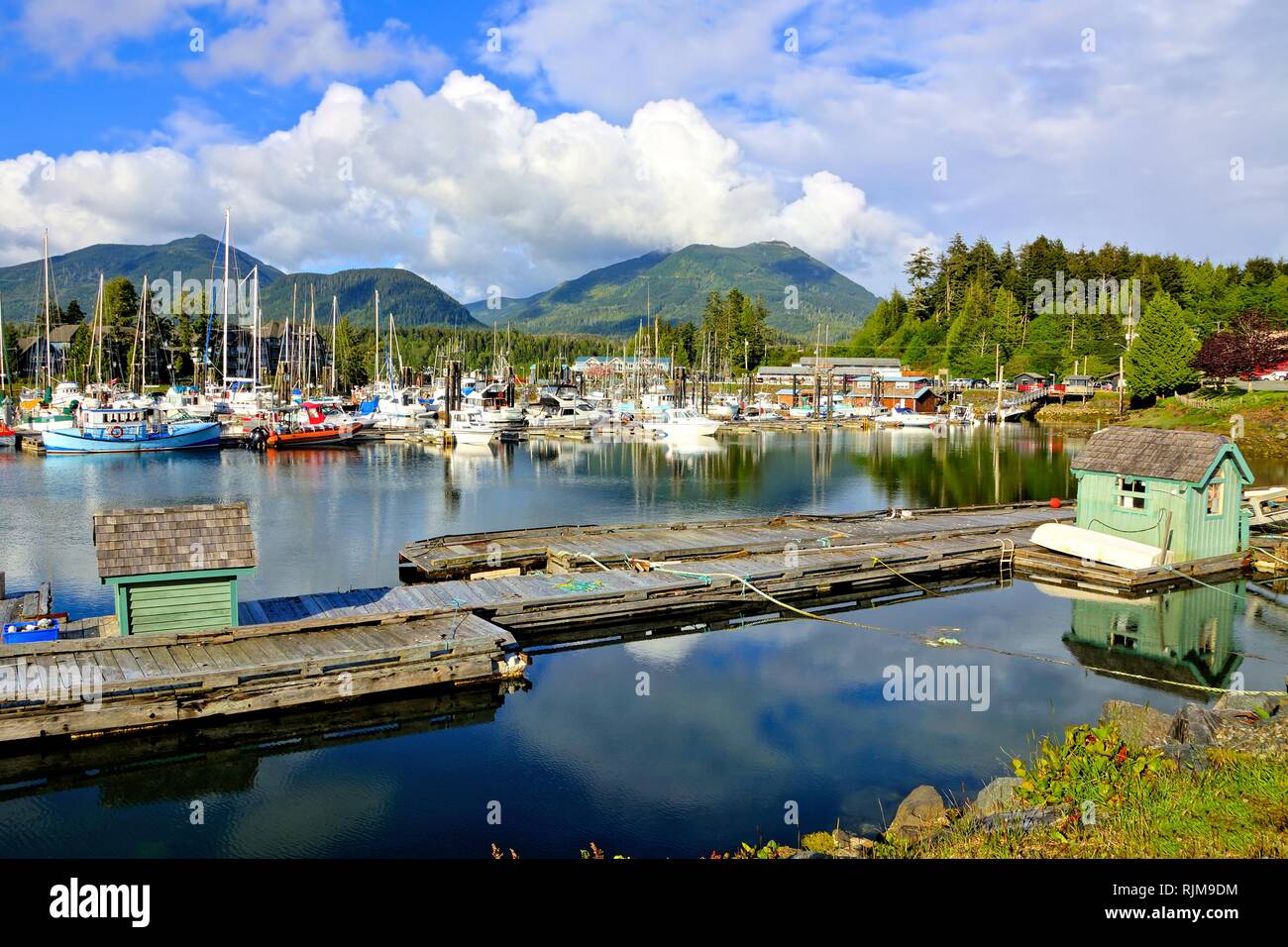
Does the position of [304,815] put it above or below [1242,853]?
below

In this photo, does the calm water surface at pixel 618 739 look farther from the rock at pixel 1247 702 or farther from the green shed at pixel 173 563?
the rock at pixel 1247 702

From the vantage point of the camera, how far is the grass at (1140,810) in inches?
399

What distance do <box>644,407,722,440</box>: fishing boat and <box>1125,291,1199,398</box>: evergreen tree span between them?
51.0 m

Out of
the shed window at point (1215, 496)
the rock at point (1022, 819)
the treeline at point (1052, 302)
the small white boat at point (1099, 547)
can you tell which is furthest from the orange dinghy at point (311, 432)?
the treeline at point (1052, 302)

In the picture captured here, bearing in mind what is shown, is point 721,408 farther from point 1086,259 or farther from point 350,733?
point 350,733

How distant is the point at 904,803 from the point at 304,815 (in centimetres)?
1075

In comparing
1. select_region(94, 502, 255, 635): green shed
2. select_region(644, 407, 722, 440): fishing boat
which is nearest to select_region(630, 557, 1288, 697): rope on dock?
select_region(94, 502, 255, 635): green shed

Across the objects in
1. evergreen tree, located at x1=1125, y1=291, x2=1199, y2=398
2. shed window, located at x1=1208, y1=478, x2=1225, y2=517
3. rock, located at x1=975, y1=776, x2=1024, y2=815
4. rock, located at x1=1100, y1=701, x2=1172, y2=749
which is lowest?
rock, located at x1=975, y1=776, x2=1024, y2=815

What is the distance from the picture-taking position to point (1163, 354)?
107m

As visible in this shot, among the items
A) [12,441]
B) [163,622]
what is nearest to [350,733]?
[163,622]

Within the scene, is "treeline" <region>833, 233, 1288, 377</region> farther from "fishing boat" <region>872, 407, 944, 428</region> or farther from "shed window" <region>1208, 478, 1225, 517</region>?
"shed window" <region>1208, 478, 1225, 517</region>

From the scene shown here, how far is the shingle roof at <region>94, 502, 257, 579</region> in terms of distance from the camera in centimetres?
1961

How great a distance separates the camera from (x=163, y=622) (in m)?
20.5
